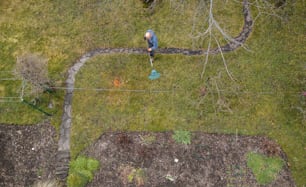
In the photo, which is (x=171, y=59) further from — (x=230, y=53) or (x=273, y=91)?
(x=273, y=91)

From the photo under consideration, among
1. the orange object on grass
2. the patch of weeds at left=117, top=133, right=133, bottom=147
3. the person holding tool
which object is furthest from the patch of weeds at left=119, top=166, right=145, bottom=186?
the person holding tool

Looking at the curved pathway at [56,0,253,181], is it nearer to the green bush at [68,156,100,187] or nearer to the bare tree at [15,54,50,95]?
the green bush at [68,156,100,187]

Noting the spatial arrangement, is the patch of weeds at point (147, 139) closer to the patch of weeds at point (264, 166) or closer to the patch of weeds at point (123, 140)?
the patch of weeds at point (123, 140)

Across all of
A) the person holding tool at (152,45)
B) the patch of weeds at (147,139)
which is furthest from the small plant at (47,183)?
the person holding tool at (152,45)

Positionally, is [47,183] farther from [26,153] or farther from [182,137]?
[182,137]

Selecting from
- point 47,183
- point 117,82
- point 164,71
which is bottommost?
point 47,183

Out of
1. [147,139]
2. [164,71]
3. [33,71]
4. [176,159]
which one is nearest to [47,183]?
[147,139]
